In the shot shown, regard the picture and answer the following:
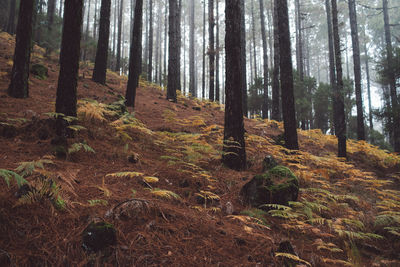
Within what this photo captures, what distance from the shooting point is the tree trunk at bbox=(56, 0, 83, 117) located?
3.82 meters

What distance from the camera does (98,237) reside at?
1.63 m

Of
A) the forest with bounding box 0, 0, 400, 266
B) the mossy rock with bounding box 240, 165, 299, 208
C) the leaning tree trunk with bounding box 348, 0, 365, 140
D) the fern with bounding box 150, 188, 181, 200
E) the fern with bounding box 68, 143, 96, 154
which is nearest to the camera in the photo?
the forest with bounding box 0, 0, 400, 266

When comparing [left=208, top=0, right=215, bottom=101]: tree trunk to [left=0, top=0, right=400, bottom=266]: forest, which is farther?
[left=208, top=0, right=215, bottom=101]: tree trunk

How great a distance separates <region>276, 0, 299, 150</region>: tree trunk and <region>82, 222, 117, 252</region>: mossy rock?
636 centimetres

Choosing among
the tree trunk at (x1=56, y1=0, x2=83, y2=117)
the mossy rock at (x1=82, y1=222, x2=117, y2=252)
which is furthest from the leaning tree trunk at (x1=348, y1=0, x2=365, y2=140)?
the mossy rock at (x1=82, y1=222, x2=117, y2=252)

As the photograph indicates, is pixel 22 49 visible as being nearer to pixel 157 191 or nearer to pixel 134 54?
pixel 134 54

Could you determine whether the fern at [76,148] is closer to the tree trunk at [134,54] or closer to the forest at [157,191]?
the forest at [157,191]

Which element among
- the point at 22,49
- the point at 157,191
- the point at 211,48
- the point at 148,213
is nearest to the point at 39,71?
the point at 22,49

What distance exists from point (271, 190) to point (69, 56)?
4038mm

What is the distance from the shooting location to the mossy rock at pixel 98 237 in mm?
1601

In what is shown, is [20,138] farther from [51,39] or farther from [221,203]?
[51,39]

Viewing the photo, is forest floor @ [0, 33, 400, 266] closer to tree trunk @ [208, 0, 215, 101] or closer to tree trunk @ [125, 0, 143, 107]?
tree trunk @ [125, 0, 143, 107]

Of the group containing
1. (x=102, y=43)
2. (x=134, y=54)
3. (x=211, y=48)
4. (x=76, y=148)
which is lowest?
(x=76, y=148)

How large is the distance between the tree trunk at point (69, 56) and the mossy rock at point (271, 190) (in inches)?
135
